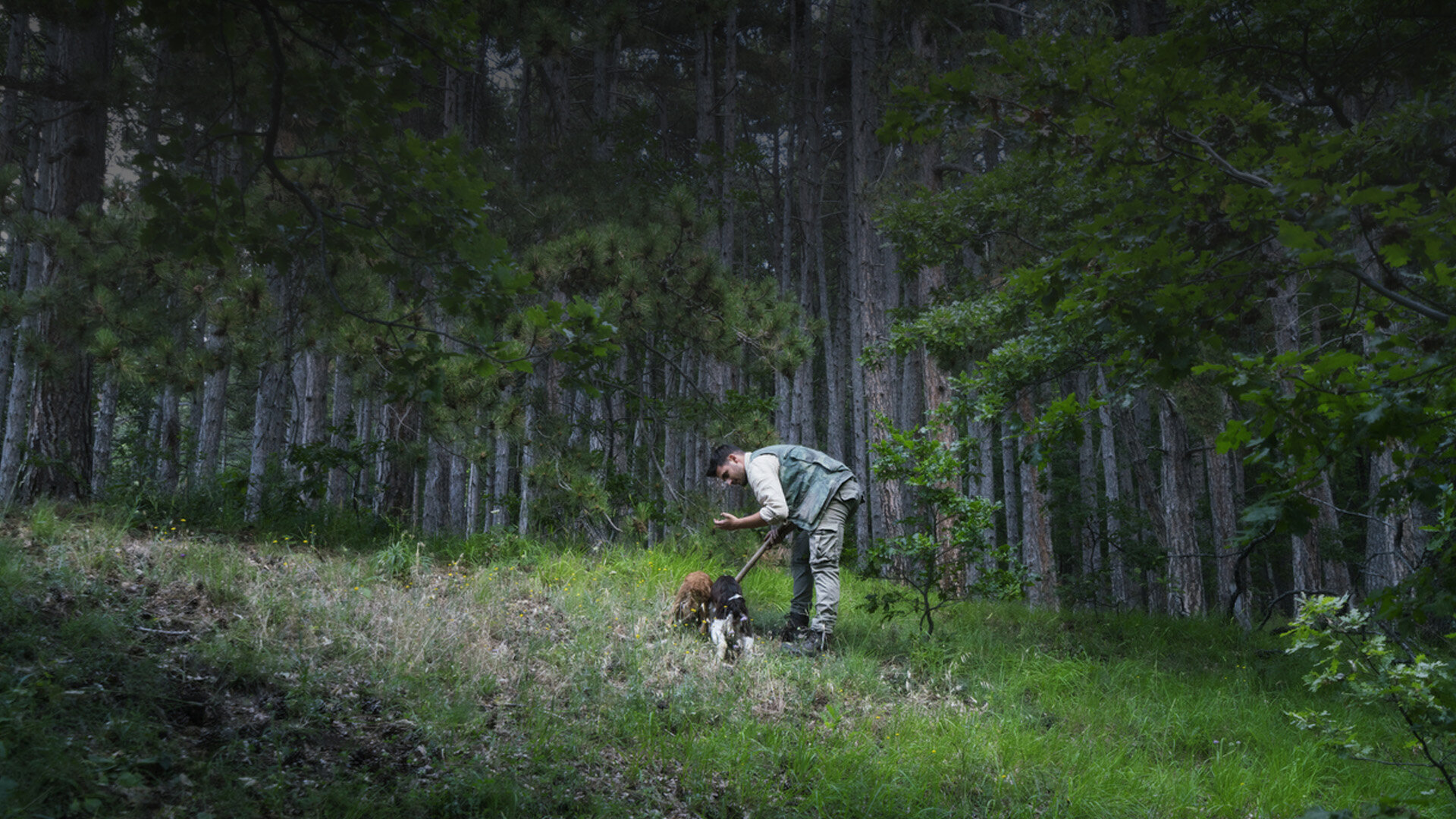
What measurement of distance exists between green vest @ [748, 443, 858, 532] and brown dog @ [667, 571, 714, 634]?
0.79 metres

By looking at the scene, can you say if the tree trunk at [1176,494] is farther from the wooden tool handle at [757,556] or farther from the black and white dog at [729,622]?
the black and white dog at [729,622]

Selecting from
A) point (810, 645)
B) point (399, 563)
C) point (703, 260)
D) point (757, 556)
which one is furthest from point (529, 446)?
point (810, 645)

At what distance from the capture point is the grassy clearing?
2.93 meters

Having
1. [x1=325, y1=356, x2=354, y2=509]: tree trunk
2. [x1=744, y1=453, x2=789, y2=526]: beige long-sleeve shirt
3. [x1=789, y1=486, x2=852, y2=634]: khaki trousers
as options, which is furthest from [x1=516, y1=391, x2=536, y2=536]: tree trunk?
[x1=789, y1=486, x2=852, y2=634]: khaki trousers

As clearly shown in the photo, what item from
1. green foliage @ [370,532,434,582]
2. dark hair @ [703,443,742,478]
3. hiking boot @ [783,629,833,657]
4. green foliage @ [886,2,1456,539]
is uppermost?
green foliage @ [886,2,1456,539]

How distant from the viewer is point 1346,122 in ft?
15.1

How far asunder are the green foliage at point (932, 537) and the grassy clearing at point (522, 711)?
592mm

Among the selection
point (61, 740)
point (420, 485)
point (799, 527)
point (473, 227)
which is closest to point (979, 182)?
point (799, 527)

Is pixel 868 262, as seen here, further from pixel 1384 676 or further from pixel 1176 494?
pixel 1384 676

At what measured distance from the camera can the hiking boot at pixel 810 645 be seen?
531cm

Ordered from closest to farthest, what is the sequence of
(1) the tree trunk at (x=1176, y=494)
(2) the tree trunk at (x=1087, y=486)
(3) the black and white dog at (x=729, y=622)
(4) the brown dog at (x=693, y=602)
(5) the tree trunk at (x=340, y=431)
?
(3) the black and white dog at (x=729, y=622) → (4) the brown dog at (x=693, y=602) → (5) the tree trunk at (x=340, y=431) → (1) the tree trunk at (x=1176, y=494) → (2) the tree trunk at (x=1087, y=486)

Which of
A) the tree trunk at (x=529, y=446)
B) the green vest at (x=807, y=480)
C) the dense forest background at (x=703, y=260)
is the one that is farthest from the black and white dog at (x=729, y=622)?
the tree trunk at (x=529, y=446)

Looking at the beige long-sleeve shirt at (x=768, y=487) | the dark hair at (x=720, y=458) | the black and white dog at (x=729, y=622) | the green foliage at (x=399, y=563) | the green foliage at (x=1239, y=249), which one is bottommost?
the black and white dog at (x=729, y=622)

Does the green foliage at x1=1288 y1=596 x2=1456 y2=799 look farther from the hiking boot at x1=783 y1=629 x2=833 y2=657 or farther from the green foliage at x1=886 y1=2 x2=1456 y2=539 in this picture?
the hiking boot at x1=783 y1=629 x2=833 y2=657
